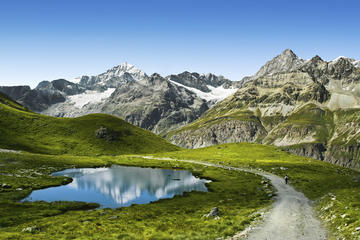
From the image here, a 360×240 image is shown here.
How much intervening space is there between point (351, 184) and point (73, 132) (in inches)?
6401

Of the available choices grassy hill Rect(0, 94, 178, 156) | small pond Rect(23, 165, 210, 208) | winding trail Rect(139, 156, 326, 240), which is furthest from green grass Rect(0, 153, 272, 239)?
grassy hill Rect(0, 94, 178, 156)

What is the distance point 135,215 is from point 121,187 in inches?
1357

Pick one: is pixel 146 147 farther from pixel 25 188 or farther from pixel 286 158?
→ pixel 25 188

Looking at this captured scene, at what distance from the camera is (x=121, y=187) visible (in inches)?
2972

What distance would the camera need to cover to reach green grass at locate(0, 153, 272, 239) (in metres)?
32.1

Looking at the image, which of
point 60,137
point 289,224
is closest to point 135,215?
point 289,224

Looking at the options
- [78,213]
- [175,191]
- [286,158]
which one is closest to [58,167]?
[175,191]

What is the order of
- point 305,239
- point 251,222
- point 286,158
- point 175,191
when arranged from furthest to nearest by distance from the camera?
point 286,158 → point 175,191 → point 251,222 → point 305,239

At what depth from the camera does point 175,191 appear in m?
70.9

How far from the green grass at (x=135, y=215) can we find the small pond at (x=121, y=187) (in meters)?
4.36

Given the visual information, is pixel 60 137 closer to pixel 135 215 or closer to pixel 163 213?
pixel 135 215

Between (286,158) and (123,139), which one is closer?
(286,158)

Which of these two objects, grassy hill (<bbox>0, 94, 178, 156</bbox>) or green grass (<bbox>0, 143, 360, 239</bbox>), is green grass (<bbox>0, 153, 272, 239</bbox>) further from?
grassy hill (<bbox>0, 94, 178, 156</bbox>)

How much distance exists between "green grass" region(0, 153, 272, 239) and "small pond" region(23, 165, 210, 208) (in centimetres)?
436
